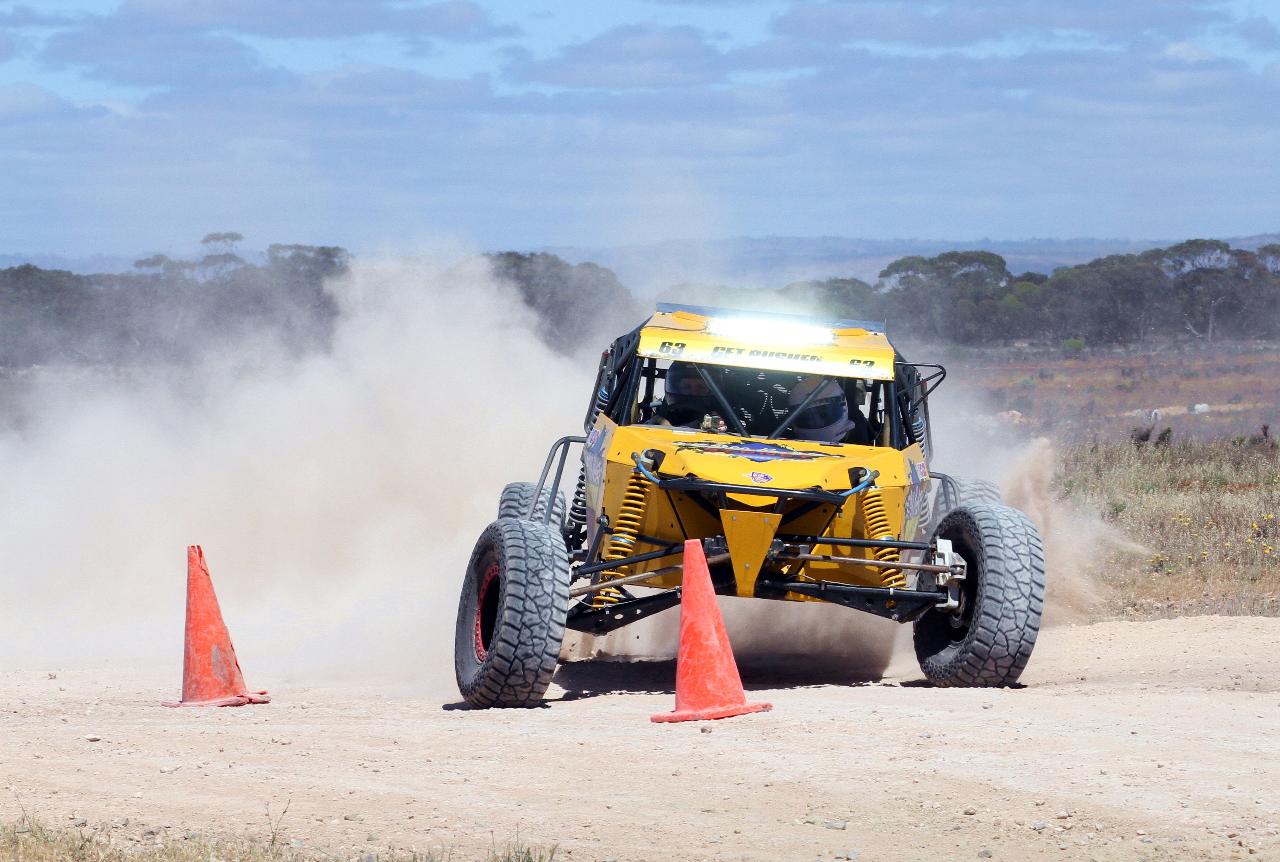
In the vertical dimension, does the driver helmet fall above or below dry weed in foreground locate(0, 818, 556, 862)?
above

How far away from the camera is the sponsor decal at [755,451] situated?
996cm

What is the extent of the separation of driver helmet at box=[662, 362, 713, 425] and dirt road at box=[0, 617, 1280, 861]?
184 centimetres

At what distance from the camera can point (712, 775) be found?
294 inches

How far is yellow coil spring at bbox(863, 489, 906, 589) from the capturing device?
1016 cm

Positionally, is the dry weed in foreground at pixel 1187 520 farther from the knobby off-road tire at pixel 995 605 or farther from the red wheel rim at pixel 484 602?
the red wheel rim at pixel 484 602

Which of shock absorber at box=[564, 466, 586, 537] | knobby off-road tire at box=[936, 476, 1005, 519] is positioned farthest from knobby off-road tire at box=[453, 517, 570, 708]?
knobby off-road tire at box=[936, 476, 1005, 519]

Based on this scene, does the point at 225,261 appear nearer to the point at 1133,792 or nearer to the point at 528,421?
the point at 528,421

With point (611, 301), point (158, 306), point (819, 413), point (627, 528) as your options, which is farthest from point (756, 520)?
point (158, 306)

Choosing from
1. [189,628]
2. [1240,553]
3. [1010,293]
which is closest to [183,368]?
[1240,553]

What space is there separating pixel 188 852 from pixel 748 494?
4.04 meters

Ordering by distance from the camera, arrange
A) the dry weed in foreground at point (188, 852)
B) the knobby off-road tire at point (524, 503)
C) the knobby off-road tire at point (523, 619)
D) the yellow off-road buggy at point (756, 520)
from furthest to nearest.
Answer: the knobby off-road tire at point (524, 503) < the yellow off-road buggy at point (756, 520) < the knobby off-road tire at point (523, 619) < the dry weed in foreground at point (188, 852)

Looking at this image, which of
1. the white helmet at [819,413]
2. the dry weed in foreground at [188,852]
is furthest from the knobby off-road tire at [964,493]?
the dry weed in foreground at [188,852]

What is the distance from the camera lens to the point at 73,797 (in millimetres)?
7203

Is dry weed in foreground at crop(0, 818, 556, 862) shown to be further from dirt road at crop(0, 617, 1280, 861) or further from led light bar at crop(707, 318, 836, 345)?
led light bar at crop(707, 318, 836, 345)
